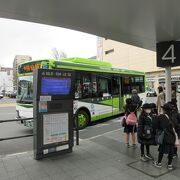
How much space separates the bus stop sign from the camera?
7.38 meters

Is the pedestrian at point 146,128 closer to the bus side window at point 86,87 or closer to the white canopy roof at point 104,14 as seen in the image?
the white canopy roof at point 104,14

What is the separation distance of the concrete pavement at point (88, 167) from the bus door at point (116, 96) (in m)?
5.93

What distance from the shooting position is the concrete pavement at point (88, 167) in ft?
14.8

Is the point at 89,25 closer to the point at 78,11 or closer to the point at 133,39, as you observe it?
the point at 78,11

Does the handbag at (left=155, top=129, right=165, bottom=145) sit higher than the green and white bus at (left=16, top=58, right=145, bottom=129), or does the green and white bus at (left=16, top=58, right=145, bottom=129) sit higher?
the green and white bus at (left=16, top=58, right=145, bottom=129)

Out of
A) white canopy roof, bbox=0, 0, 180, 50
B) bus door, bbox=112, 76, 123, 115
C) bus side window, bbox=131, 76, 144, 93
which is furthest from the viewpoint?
bus side window, bbox=131, 76, 144, 93

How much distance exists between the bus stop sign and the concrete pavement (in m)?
2.93

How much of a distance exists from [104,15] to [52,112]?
106 inches

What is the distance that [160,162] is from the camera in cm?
494

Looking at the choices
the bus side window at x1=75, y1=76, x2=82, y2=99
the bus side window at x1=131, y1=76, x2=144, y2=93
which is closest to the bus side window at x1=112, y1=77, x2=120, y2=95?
the bus side window at x1=131, y1=76, x2=144, y2=93

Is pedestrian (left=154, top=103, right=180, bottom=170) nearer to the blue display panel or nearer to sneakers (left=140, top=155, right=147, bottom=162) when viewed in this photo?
sneakers (left=140, top=155, right=147, bottom=162)

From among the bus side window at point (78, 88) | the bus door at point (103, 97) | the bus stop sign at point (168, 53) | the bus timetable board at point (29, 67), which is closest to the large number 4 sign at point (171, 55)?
the bus stop sign at point (168, 53)

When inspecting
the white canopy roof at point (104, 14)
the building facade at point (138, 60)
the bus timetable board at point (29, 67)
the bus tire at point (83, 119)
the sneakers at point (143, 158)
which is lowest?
the sneakers at point (143, 158)

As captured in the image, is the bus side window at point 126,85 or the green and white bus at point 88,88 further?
the bus side window at point 126,85
